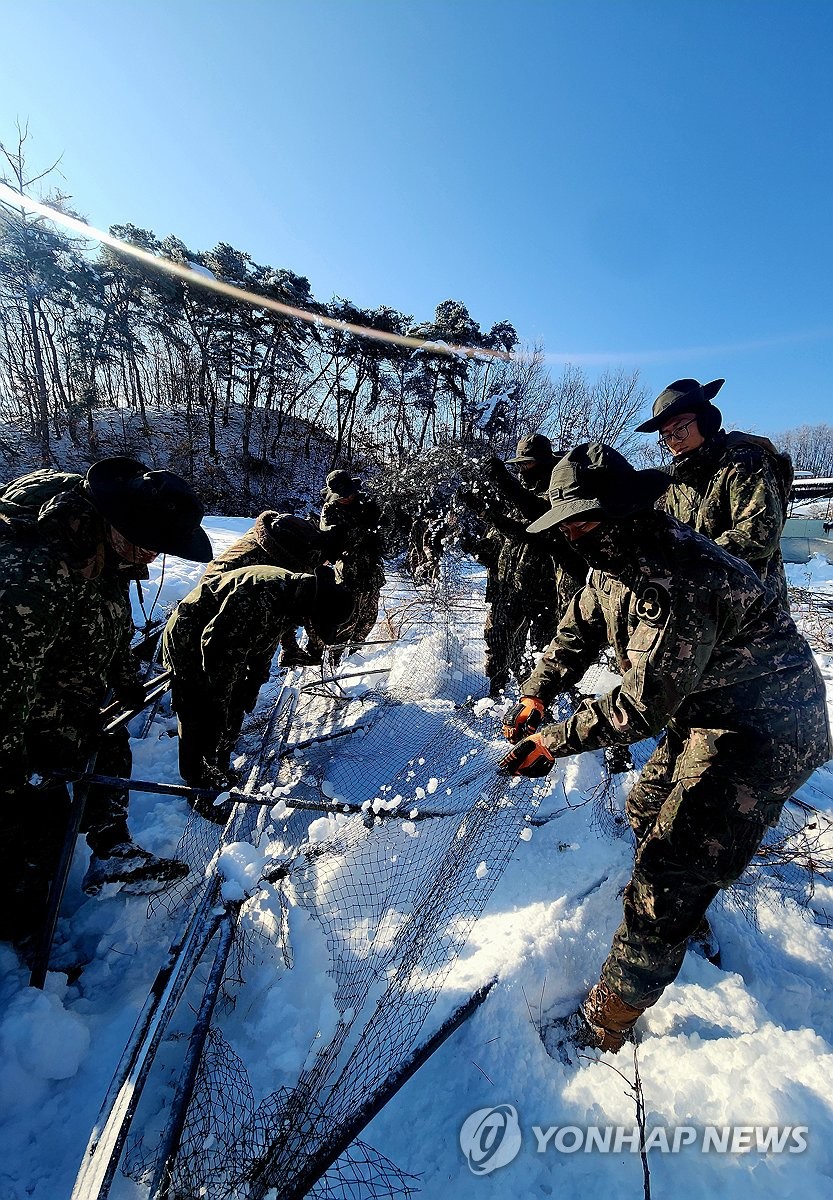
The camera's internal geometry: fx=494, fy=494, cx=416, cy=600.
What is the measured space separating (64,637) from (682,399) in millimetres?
3473

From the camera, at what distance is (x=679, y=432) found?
2850 mm

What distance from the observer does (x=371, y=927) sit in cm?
218

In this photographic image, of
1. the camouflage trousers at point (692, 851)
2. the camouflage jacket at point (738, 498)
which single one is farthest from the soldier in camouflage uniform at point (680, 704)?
the camouflage jacket at point (738, 498)

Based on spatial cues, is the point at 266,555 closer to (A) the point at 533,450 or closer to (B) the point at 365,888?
(B) the point at 365,888

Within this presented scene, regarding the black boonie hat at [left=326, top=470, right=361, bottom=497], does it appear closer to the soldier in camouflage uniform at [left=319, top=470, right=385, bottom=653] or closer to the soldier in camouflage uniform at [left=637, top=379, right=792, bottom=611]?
the soldier in camouflage uniform at [left=319, top=470, right=385, bottom=653]

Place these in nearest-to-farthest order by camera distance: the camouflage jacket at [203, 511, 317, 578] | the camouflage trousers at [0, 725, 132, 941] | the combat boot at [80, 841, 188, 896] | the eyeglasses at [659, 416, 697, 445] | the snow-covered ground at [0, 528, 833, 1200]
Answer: the snow-covered ground at [0, 528, 833, 1200] → the camouflage trousers at [0, 725, 132, 941] → the combat boot at [80, 841, 188, 896] → the eyeglasses at [659, 416, 697, 445] → the camouflage jacket at [203, 511, 317, 578]

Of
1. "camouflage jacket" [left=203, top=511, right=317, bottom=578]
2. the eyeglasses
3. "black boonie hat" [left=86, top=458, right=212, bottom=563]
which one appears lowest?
"camouflage jacket" [left=203, top=511, right=317, bottom=578]

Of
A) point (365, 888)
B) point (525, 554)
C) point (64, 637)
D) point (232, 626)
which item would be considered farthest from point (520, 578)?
point (64, 637)

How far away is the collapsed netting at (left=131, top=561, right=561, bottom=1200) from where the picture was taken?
1.39 m

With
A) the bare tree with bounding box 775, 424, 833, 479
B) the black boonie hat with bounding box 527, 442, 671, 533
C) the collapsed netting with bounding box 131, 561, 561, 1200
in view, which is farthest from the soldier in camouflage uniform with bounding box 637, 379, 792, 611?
the bare tree with bounding box 775, 424, 833, 479

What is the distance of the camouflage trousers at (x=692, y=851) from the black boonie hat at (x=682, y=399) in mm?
1831

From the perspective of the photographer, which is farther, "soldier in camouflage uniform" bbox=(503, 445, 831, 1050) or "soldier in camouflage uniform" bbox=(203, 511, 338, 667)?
"soldier in camouflage uniform" bbox=(203, 511, 338, 667)

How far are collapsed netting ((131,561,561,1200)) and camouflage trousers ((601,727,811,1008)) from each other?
0.68 metres

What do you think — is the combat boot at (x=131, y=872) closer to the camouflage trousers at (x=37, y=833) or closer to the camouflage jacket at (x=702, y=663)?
the camouflage trousers at (x=37, y=833)
